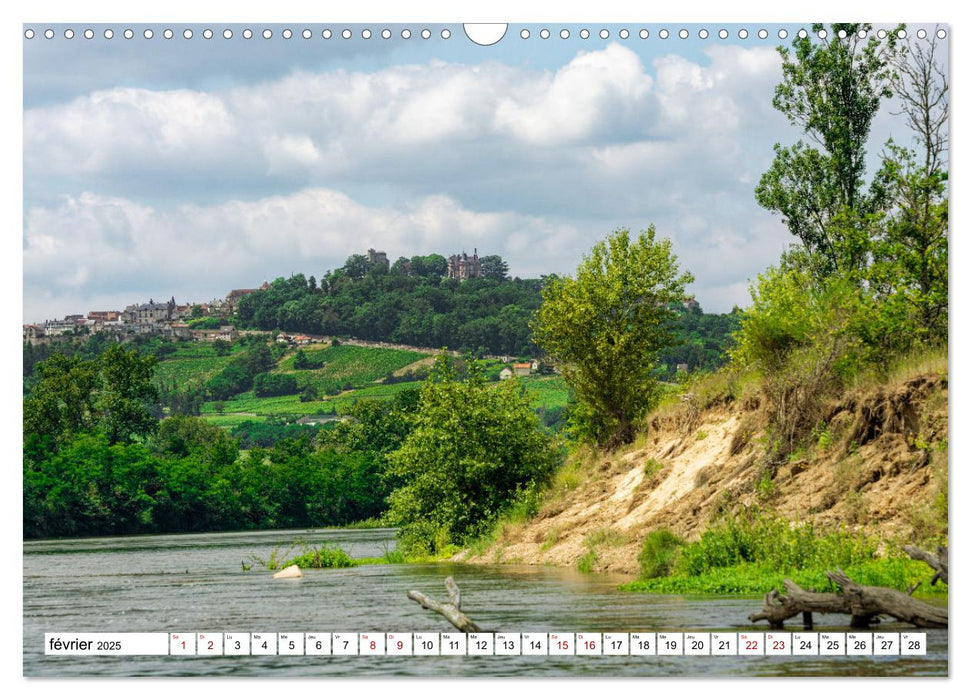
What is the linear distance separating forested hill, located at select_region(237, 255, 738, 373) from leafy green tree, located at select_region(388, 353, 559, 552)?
4.30m

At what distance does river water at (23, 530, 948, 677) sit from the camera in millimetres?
10211

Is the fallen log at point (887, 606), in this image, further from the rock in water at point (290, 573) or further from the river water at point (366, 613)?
the rock in water at point (290, 573)

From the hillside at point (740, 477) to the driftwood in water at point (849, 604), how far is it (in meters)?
→ 5.06

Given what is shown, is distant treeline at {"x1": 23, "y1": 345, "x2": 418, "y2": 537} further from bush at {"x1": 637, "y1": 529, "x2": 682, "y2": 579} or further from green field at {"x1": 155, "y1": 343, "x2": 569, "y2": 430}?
bush at {"x1": 637, "y1": 529, "x2": 682, "y2": 579}

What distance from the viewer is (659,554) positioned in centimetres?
2511

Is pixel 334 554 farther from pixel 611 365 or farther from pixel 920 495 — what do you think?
pixel 920 495

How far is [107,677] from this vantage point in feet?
33.6

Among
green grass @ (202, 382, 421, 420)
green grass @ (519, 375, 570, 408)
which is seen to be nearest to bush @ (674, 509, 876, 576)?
green grass @ (519, 375, 570, 408)

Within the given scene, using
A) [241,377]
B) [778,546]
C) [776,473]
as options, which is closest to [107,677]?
[778,546]

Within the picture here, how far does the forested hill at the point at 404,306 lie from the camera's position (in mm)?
24625

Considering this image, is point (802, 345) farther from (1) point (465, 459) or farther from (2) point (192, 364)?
(2) point (192, 364)

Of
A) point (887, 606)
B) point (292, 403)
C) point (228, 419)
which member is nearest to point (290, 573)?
point (887, 606)

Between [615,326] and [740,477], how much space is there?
41.3 feet

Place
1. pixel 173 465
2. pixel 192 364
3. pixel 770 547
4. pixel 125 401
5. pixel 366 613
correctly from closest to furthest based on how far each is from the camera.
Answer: pixel 366 613 < pixel 770 547 < pixel 192 364 < pixel 125 401 < pixel 173 465
